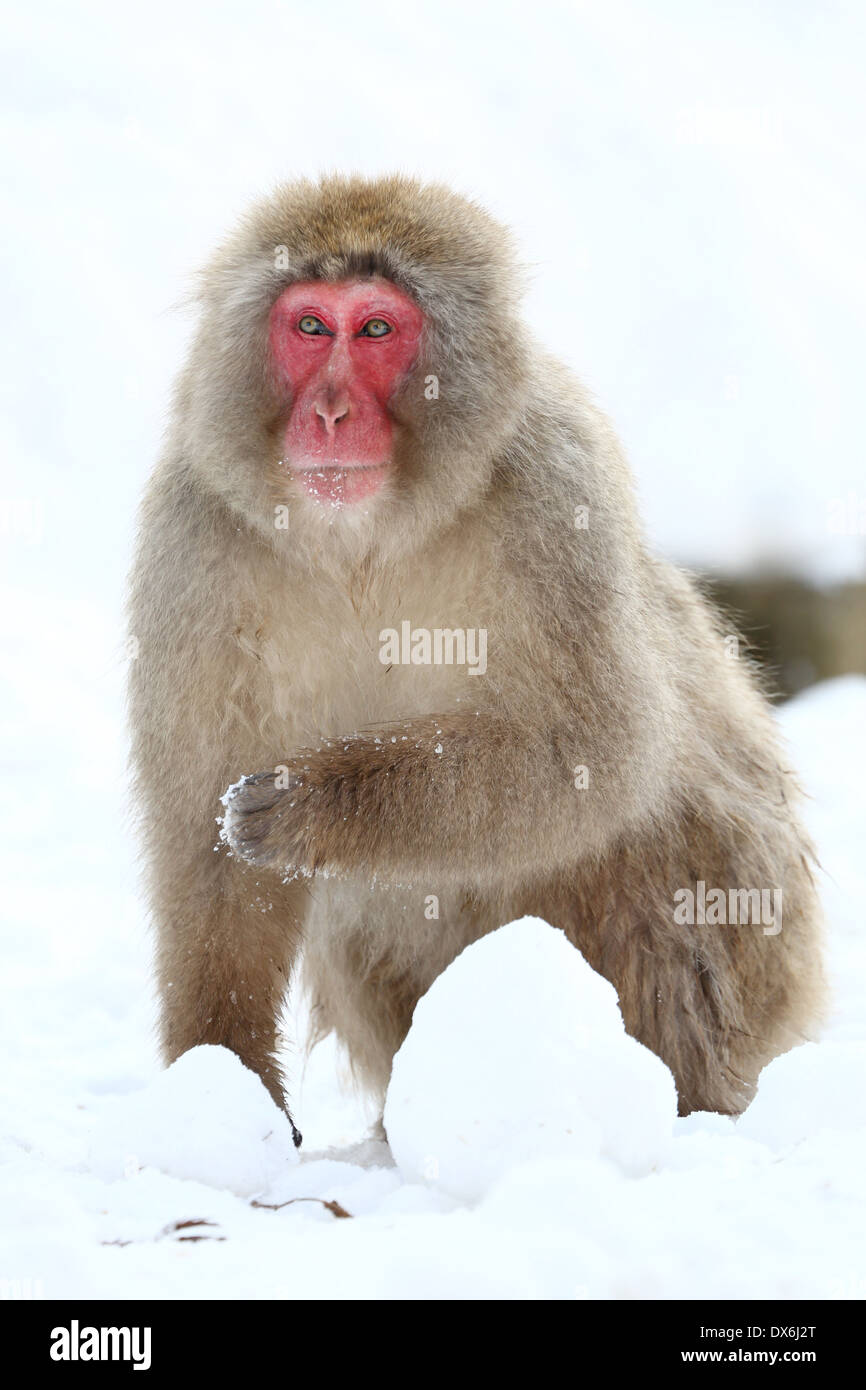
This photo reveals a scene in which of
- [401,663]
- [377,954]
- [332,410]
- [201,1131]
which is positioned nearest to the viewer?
[201,1131]

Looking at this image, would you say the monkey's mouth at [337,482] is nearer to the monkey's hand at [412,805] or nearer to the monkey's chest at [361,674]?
the monkey's chest at [361,674]

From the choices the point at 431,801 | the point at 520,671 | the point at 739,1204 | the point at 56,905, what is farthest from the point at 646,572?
the point at 56,905

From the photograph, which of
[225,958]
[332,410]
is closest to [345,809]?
[225,958]

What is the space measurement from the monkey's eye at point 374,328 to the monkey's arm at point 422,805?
78 centimetres

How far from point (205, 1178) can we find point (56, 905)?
2447mm

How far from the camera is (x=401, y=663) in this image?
3.23m

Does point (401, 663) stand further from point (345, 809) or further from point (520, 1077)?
point (520, 1077)

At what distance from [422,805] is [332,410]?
0.78m

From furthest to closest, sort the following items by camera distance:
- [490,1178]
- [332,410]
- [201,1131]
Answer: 1. [332,410]
2. [201,1131]
3. [490,1178]

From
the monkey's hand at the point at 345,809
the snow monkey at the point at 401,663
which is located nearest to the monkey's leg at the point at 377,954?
the snow monkey at the point at 401,663

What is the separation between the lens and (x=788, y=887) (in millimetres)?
3695

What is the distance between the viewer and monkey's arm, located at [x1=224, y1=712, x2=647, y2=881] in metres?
2.96

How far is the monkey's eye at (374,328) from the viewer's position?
303cm
